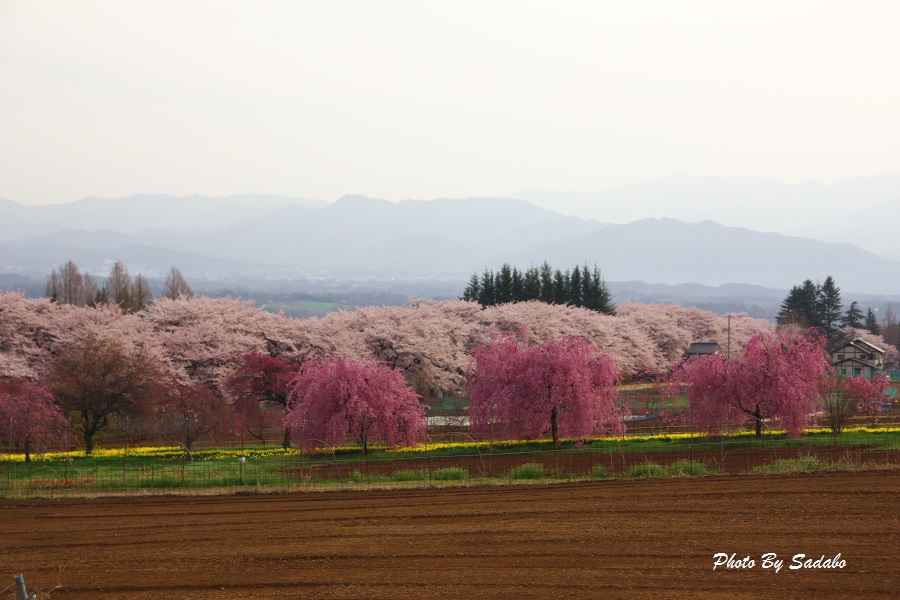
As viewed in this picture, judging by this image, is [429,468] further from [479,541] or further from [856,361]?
[856,361]

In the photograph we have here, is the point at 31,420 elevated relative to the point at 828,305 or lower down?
lower down

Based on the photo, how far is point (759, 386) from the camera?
3803cm

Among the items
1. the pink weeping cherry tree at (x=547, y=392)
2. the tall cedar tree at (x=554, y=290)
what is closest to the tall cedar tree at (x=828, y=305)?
the tall cedar tree at (x=554, y=290)

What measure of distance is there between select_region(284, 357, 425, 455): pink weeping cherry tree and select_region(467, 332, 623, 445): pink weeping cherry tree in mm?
3548

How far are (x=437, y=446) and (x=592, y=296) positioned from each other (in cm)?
5966

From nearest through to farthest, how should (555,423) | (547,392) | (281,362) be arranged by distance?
(555,423), (547,392), (281,362)

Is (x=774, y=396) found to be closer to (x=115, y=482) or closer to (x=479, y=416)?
(x=479, y=416)

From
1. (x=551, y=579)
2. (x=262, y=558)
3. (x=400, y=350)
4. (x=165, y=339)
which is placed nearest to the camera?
(x=551, y=579)

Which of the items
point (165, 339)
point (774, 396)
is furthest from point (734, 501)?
point (165, 339)

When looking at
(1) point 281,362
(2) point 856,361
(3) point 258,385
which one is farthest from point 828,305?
(3) point 258,385

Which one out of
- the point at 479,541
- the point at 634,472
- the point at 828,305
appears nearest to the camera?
the point at 479,541

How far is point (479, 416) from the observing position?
130 feet

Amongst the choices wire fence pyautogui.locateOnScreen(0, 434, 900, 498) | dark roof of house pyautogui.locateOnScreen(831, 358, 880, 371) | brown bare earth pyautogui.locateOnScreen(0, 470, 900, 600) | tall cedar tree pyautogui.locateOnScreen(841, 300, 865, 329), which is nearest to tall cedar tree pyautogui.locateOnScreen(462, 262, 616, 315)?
dark roof of house pyautogui.locateOnScreen(831, 358, 880, 371)

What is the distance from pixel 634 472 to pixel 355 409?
1520 cm
